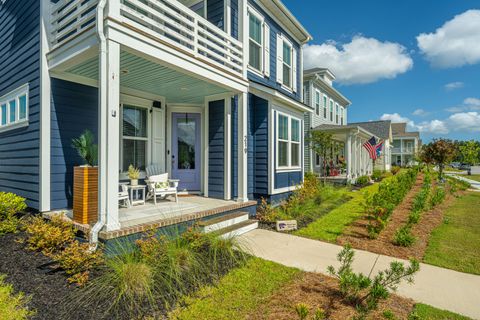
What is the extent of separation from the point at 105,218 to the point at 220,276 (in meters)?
1.88

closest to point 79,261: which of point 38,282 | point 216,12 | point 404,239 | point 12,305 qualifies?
point 38,282

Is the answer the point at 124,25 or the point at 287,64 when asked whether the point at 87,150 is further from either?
the point at 287,64

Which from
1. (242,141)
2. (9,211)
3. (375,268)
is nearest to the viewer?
(375,268)

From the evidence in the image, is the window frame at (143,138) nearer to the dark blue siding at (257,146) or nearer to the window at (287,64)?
the dark blue siding at (257,146)

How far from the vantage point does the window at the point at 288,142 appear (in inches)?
338

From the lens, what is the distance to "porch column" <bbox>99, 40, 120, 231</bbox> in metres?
3.77

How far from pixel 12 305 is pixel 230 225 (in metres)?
3.79

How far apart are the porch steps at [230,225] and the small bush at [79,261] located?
1.81m

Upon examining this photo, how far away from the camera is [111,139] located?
3.79 meters

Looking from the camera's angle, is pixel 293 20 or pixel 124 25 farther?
pixel 293 20

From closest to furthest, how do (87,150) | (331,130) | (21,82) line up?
(87,150)
(21,82)
(331,130)

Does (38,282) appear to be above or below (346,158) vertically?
below

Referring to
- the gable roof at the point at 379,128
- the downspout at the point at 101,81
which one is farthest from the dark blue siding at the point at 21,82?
the gable roof at the point at 379,128

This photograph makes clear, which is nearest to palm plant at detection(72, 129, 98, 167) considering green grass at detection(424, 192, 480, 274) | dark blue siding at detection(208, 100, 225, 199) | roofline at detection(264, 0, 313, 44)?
dark blue siding at detection(208, 100, 225, 199)
